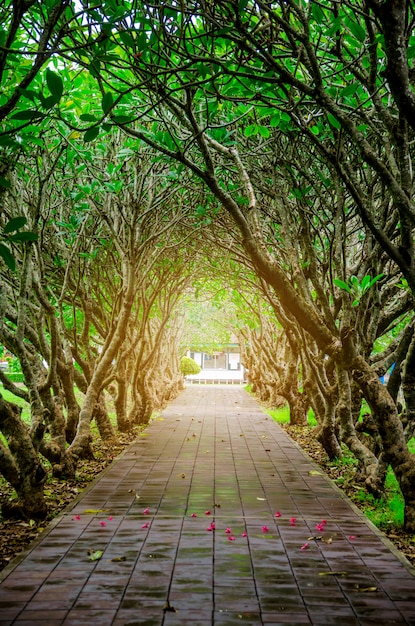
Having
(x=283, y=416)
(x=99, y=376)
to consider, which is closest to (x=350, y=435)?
(x=99, y=376)

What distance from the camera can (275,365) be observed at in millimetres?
18047

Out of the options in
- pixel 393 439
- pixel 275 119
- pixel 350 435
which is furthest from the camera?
pixel 350 435

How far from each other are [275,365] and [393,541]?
12.8 meters

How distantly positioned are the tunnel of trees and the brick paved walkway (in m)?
0.80

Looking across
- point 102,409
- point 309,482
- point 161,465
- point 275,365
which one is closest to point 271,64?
point 309,482

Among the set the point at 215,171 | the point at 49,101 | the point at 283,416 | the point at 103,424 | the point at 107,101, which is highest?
the point at 215,171

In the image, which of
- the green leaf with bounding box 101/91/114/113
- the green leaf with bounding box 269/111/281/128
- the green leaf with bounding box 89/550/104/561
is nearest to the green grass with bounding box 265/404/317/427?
the green leaf with bounding box 89/550/104/561

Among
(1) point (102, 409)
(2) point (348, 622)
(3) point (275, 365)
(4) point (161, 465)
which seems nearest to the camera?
(2) point (348, 622)

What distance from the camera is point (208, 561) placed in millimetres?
4477

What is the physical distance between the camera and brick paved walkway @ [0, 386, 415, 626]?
3.58m

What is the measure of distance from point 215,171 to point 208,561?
5720 mm

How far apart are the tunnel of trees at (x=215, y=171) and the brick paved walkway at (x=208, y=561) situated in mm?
800

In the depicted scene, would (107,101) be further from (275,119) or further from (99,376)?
(99,376)

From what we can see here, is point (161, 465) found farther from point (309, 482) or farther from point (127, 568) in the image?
point (127, 568)
